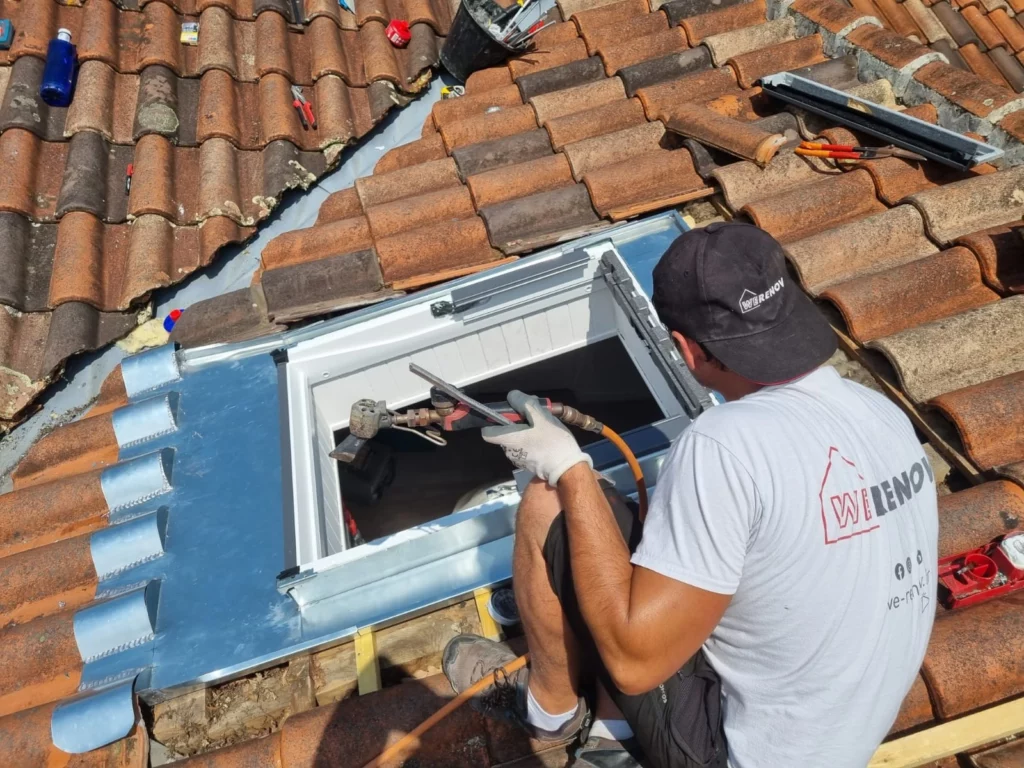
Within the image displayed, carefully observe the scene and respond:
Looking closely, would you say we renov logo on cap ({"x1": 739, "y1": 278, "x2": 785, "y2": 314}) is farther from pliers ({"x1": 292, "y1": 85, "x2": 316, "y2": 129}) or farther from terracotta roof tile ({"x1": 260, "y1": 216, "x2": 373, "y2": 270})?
pliers ({"x1": 292, "y1": 85, "x2": 316, "y2": 129})

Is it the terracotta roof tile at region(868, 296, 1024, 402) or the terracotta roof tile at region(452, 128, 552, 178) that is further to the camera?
the terracotta roof tile at region(452, 128, 552, 178)

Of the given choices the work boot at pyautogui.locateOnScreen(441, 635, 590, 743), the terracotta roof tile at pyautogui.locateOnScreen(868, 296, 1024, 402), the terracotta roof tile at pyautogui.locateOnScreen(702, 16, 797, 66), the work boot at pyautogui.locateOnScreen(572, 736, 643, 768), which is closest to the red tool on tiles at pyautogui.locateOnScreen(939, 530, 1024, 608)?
the terracotta roof tile at pyautogui.locateOnScreen(868, 296, 1024, 402)

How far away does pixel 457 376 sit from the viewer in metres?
3.67

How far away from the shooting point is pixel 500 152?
13.1 feet

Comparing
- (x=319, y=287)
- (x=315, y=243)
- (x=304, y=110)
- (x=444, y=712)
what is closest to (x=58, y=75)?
(x=304, y=110)

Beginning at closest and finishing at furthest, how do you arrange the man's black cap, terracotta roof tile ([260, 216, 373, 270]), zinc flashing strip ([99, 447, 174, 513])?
the man's black cap
zinc flashing strip ([99, 447, 174, 513])
terracotta roof tile ([260, 216, 373, 270])

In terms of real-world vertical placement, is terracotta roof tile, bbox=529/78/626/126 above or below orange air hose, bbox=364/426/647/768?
above

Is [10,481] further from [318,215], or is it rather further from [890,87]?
[890,87]

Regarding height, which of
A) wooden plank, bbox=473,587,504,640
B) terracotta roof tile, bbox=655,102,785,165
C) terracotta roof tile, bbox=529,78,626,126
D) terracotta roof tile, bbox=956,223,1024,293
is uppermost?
terracotta roof tile, bbox=529,78,626,126

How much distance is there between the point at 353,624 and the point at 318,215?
8.12 feet

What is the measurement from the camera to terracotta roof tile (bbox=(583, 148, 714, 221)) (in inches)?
141

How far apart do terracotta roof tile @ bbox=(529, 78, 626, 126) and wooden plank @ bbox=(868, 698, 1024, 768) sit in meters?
3.62

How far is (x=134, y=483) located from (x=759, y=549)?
8.89ft

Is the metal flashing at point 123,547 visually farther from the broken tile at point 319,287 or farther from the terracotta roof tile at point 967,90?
the terracotta roof tile at point 967,90
